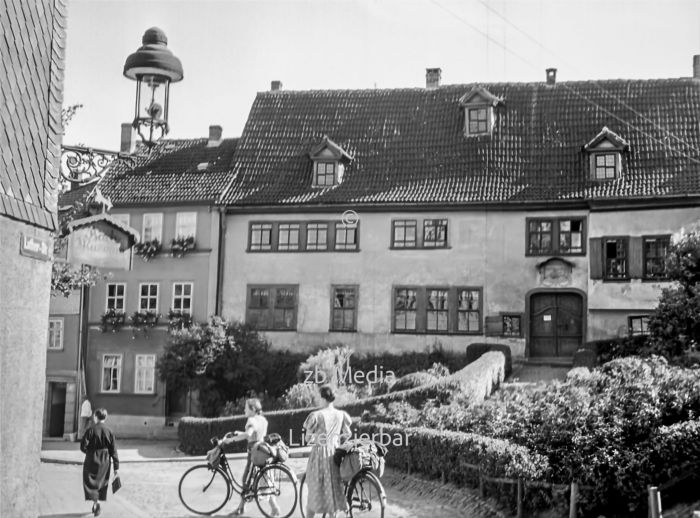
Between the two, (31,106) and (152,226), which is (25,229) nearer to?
(31,106)

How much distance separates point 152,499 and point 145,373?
62.2ft

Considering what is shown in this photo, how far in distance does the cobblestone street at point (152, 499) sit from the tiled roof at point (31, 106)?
486 centimetres

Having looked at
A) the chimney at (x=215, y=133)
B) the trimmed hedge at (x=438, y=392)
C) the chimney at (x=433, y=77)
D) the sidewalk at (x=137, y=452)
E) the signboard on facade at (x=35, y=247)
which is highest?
the chimney at (x=433, y=77)

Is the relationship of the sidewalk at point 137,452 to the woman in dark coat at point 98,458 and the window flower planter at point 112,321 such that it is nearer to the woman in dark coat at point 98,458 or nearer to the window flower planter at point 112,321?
the window flower planter at point 112,321

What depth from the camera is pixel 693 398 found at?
15367 millimetres

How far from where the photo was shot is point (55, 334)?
34062mm

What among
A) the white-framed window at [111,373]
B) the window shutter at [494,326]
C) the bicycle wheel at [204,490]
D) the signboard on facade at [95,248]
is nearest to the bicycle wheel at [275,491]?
the bicycle wheel at [204,490]

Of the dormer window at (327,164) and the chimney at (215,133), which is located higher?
the chimney at (215,133)

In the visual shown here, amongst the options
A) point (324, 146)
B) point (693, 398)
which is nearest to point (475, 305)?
point (324, 146)

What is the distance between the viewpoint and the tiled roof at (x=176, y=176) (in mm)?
35219

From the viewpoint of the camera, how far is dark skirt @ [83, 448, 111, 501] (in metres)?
14.8

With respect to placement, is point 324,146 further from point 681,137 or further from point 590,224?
point 681,137

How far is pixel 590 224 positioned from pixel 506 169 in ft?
10.9

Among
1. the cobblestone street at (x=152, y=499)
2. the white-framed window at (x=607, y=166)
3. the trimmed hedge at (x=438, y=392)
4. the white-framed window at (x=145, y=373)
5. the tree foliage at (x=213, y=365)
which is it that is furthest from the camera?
the white-framed window at (x=145, y=373)
